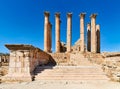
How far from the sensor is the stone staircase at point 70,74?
14.6 m

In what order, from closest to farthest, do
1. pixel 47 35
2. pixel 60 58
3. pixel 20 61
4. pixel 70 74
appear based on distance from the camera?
pixel 20 61
pixel 70 74
pixel 60 58
pixel 47 35

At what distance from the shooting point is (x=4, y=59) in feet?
61.4

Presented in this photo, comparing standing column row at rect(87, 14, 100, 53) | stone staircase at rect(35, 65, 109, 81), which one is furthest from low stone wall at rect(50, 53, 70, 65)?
stone staircase at rect(35, 65, 109, 81)

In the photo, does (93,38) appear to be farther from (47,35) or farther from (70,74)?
(70,74)

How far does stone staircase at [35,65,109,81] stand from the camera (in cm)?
1459

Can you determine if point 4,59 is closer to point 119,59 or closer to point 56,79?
point 56,79

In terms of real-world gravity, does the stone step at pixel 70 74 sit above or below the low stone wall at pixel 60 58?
below

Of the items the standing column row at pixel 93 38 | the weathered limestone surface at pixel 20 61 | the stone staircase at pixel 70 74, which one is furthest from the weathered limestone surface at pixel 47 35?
the weathered limestone surface at pixel 20 61

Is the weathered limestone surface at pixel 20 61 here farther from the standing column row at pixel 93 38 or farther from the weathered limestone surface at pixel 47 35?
the standing column row at pixel 93 38

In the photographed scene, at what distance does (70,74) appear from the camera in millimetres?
15188

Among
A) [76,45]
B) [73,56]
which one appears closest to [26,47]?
[73,56]

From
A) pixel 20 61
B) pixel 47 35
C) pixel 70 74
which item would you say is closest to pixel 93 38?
pixel 47 35

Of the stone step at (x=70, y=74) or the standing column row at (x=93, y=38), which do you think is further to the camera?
the standing column row at (x=93, y=38)

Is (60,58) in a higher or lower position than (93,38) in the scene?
lower
